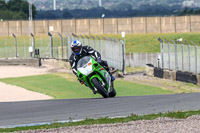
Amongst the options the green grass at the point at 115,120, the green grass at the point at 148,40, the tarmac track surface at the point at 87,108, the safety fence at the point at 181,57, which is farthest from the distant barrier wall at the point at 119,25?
the green grass at the point at 115,120

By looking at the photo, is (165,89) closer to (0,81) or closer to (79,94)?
(79,94)

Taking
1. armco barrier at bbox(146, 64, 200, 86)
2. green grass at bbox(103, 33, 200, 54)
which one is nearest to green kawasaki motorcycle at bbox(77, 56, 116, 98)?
armco barrier at bbox(146, 64, 200, 86)

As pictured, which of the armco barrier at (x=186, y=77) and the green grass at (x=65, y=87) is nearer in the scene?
the green grass at (x=65, y=87)

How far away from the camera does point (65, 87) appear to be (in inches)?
981

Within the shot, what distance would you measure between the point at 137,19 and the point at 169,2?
11920 centimetres

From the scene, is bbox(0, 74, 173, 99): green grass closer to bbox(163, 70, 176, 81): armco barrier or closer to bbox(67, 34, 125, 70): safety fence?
bbox(163, 70, 176, 81): armco barrier

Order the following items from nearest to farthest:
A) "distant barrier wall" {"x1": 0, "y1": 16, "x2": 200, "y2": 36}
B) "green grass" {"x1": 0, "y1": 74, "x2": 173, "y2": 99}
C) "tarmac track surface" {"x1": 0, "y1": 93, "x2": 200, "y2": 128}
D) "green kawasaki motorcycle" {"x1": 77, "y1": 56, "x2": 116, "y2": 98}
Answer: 1. "tarmac track surface" {"x1": 0, "y1": 93, "x2": 200, "y2": 128}
2. "green kawasaki motorcycle" {"x1": 77, "y1": 56, "x2": 116, "y2": 98}
3. "green grass" {"x1": 0, "y1": 74, "x2": 173, "y2": 99}
4. "distant barrier wall" {"x1": 0, "y1": 16, "x2": 200, "y2": 36}

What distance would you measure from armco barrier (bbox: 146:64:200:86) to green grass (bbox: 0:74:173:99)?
1.72 m

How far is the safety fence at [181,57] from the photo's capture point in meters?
27.1

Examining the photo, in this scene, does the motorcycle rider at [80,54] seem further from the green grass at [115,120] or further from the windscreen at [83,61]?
the green grass at [115,120]

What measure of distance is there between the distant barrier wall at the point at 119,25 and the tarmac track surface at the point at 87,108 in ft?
224

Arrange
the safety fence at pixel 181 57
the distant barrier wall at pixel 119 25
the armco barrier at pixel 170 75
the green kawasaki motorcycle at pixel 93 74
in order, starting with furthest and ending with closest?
the distant barrier wall at pixel 119 25 → the armco barrier at pixel 170 75 → the safety fence at pixel 181 57 → the green kawasaki motorcycle at pixel 93 74

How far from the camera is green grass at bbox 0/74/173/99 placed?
22.1 metres

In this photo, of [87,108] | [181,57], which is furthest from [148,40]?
[87,108]
